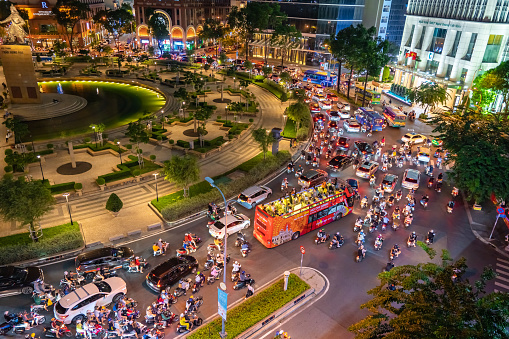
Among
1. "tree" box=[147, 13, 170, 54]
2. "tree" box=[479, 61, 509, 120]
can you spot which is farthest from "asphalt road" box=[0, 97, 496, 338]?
"tree" box=[147, 13, 170, 54]

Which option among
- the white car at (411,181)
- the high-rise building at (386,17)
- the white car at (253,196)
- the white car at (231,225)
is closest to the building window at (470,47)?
the white car at (411,181)

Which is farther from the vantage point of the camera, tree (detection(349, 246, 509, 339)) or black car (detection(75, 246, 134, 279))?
black car (detection(75, 246, 134, 279))

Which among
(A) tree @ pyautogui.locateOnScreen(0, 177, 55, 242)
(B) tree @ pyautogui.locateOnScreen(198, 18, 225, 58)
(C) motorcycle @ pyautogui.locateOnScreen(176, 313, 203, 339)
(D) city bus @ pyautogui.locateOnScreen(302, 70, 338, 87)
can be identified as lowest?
(C) motorcycle @ pyautogui.locateOnScreen(176, 313, 203, 339)

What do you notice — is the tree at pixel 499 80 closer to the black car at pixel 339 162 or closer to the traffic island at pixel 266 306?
the black car at pixel 339 162

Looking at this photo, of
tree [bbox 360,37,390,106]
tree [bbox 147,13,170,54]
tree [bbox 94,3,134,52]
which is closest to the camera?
tree [bbox 360,37,390,106]

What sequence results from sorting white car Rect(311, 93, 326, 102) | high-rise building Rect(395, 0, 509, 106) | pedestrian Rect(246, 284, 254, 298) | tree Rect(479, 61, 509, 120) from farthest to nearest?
white car Rect(311, 93, 326, 102)
high-rise building Rect(395, 0, 509, 106)
tree Rect(479, 61, 509, 120)
pedestrian Rect(246, 284, 254, 298)

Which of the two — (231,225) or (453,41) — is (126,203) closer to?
(231,225)

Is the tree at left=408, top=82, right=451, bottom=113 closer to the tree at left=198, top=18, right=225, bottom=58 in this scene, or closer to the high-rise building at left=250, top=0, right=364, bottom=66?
the high-rise building at left=250, top=0, right=364, bottom=66
